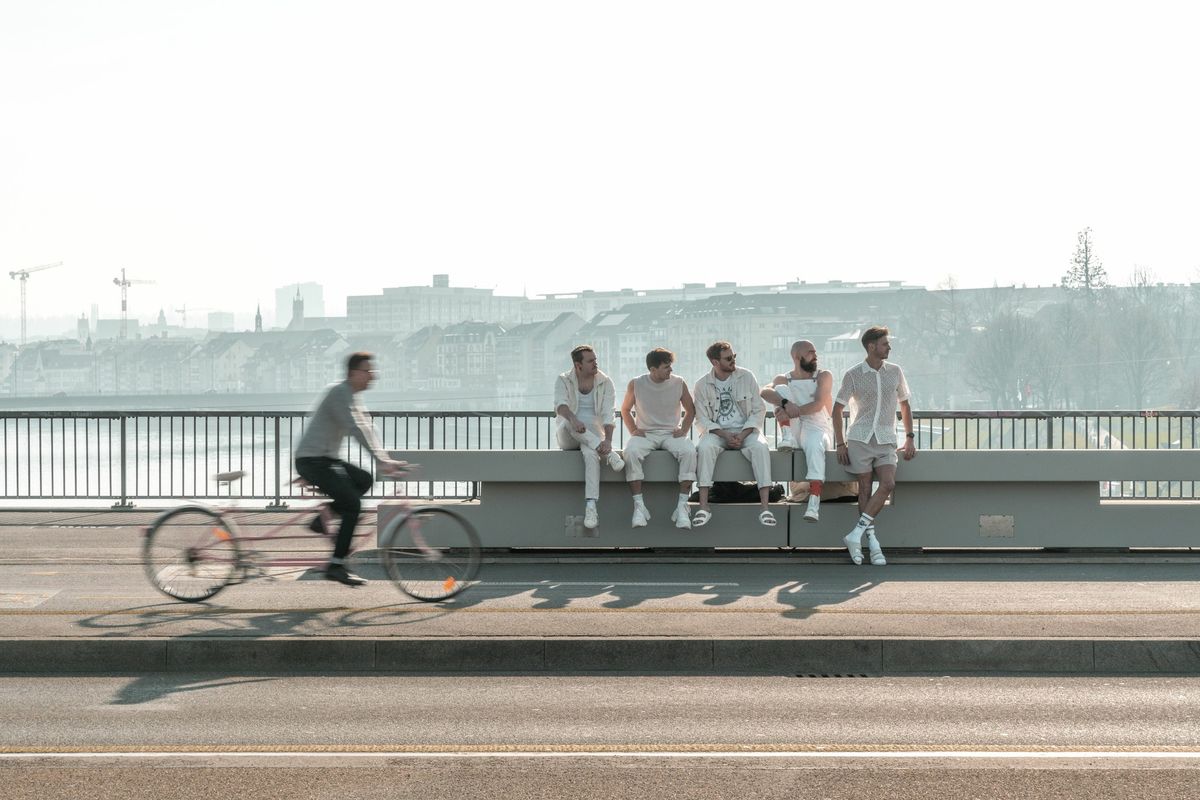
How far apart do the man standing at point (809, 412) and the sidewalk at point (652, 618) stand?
2.34ft

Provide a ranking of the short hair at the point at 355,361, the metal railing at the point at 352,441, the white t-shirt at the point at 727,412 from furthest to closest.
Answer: the metal railing at the point at 352,441 → the white t-shirt at the point at 727,412 → the short hair at the point at 355,361

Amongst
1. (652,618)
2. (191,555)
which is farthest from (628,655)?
(191,555)

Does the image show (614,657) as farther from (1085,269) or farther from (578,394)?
(1085,269)

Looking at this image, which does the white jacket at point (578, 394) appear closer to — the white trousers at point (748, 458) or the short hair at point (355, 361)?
the white trousers at point (748, 458)

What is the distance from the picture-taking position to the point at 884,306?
626 feet

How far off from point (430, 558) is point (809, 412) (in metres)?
4.23

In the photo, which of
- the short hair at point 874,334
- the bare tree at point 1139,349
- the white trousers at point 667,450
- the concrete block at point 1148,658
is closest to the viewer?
the concrete block at point 1148,658

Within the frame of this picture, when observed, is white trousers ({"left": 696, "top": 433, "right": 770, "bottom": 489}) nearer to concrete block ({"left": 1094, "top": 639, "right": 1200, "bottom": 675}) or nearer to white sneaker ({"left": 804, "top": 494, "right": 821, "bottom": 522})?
white sneaker ({"left": 804, "top": 494, "right": 821, "bottom": 522})

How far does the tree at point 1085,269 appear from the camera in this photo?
150m

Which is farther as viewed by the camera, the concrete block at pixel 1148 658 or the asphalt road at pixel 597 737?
the concrete block at pixel 1148 658

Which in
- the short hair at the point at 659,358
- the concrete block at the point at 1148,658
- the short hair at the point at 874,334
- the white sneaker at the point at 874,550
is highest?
the short hair at the point at 874,334

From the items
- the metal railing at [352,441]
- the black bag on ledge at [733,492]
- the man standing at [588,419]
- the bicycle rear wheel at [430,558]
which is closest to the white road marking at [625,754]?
the bicycle rear wheel at [430,558]

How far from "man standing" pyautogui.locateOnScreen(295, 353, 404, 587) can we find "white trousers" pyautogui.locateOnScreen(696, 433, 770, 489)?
3356 mm

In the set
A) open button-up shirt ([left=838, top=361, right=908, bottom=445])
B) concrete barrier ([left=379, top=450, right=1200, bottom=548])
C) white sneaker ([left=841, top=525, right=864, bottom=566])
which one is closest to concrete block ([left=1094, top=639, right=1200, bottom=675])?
white sneaker ([left=841, top=525, right=864, bottom=566])
